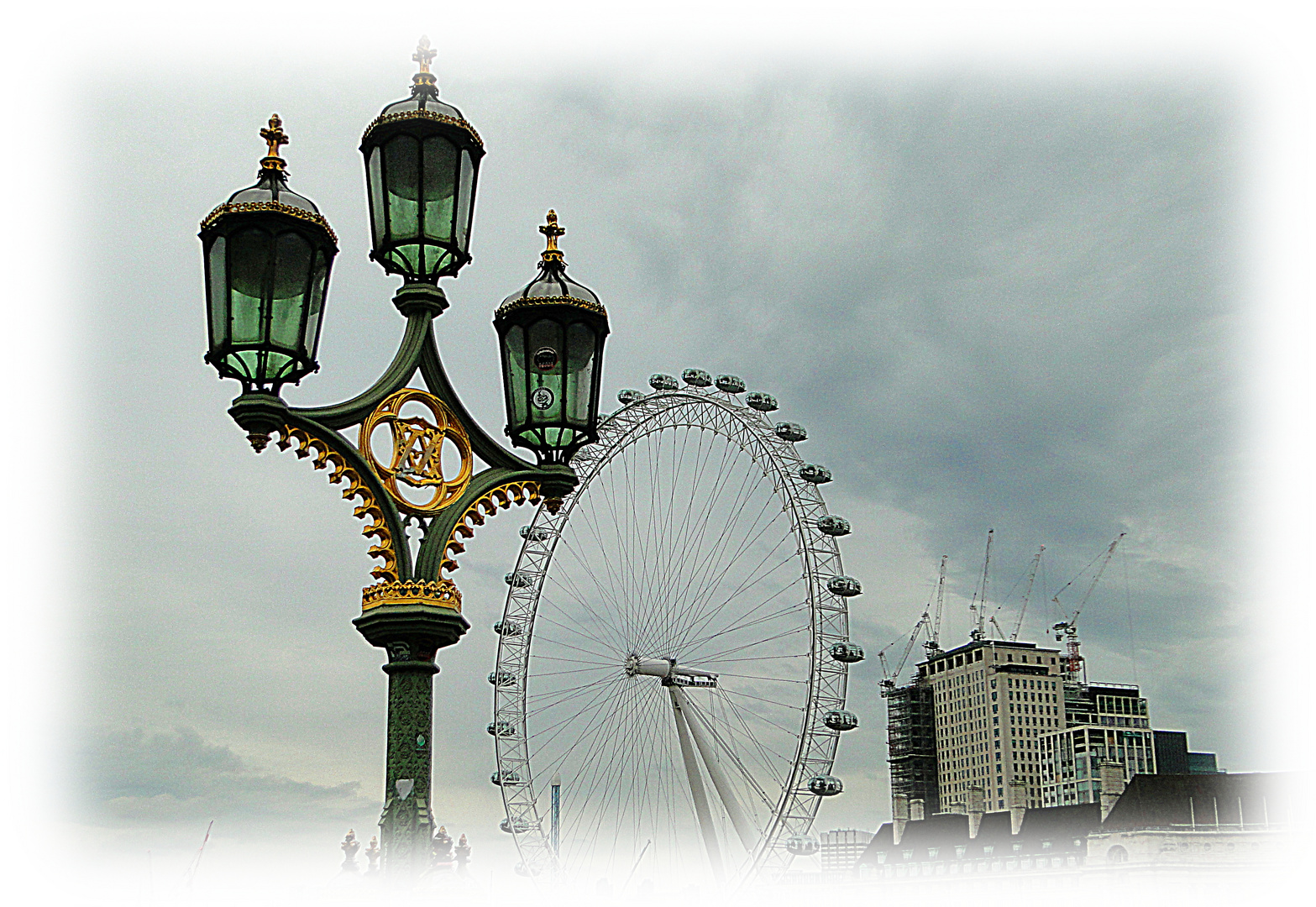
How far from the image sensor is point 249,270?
246 inches

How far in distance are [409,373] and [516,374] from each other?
74 centimetres

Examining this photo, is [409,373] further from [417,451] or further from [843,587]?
[843,587]

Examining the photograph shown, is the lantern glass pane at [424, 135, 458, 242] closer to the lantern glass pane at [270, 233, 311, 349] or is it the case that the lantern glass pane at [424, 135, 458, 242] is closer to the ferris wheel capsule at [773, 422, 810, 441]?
the lantern glass pane at [270, 233, 311, 349]

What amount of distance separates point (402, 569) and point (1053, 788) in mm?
140412

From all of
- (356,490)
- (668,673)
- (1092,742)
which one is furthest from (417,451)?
(1092,742)

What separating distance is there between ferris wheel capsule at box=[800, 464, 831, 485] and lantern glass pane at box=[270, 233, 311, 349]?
37.1 meters

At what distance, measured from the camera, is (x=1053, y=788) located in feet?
445

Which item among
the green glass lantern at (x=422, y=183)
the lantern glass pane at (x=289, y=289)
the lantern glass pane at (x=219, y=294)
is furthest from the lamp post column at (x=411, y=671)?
the green glass lantern at (x=422, y=183)

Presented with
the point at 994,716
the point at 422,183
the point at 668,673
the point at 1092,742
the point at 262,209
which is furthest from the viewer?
the point at 994,716

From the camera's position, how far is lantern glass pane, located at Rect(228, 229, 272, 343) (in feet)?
20.5

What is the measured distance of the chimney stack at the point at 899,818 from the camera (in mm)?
100219

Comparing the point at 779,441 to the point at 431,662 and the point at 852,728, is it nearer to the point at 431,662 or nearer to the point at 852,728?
the point at 852,728

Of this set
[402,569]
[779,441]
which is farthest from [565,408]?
[779,441]

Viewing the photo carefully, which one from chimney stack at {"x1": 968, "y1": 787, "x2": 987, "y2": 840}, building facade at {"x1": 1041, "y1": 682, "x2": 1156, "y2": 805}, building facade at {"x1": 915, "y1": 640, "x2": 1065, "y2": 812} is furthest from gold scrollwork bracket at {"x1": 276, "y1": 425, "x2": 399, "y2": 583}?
building facade at {"x1": 915, "y1": 640, "x2": 1065, "y2": 812}
